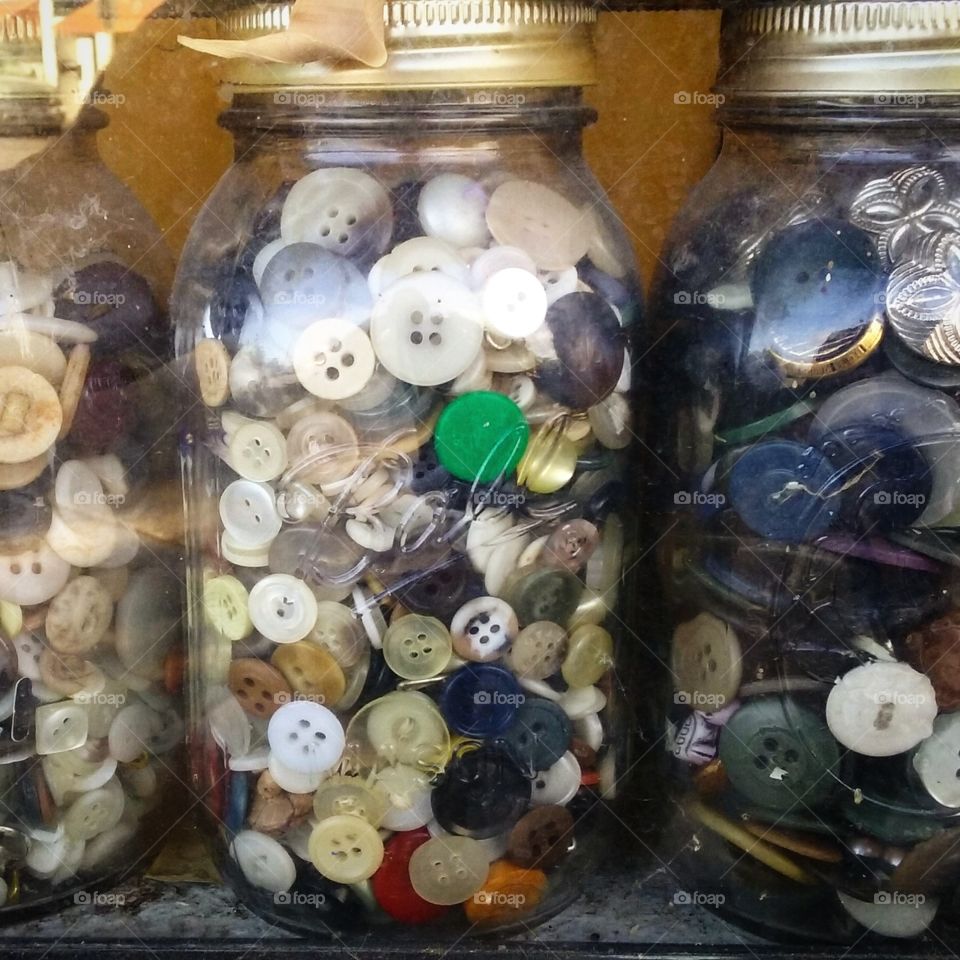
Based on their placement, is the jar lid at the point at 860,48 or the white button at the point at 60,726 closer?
the jar lid at the point at 860,48

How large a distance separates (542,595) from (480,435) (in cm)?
10

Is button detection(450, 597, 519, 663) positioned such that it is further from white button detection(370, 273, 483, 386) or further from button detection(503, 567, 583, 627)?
white button detection(370, 273, 483, 386)

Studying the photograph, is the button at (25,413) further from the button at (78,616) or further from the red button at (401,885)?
the red button at (401,885)

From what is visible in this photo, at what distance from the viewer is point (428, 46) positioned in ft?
1.94

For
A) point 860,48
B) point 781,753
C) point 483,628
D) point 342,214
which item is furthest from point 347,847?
point 860,48

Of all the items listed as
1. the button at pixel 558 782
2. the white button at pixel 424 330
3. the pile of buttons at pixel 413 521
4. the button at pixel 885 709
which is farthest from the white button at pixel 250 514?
the button at pixel 885 709

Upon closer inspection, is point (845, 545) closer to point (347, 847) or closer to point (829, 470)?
point (829, 470)

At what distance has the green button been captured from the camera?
0.61 metres

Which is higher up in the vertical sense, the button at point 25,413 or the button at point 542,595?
the button at point 25,413

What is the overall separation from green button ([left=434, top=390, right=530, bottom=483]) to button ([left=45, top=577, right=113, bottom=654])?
0.75 ft

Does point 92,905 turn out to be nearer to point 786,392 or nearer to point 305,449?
point 305,449

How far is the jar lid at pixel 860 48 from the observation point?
0.58 meters

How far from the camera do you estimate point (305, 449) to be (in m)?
0.63

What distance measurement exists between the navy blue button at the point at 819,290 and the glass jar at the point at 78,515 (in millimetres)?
357
